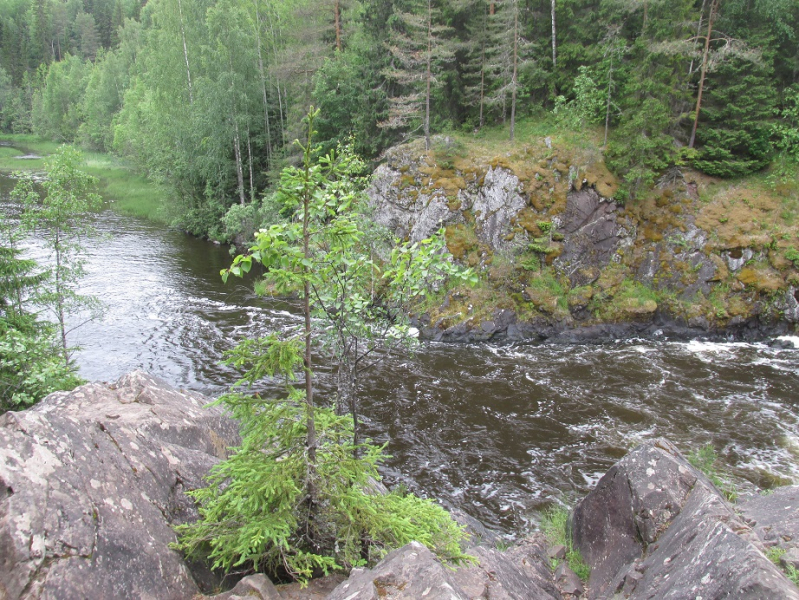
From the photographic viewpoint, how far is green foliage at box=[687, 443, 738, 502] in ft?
39.1

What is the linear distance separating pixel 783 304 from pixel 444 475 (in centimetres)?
1754

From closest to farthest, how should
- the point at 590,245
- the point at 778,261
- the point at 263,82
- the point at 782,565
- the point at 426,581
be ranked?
1. the point at 426,581
2. the point at 782,565
3. the point at 778,261
4. the point at 590,245
5. the point at 263,82

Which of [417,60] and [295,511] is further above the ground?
[417,60]

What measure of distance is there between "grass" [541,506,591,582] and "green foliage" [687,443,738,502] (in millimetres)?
3862

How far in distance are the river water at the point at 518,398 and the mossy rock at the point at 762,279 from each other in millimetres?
2385

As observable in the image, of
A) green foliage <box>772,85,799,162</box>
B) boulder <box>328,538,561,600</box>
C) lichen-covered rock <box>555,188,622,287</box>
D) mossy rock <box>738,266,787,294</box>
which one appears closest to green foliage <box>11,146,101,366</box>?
boulder <box>328,538,561,600</box>

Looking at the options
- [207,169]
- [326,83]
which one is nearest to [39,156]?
[207,169]

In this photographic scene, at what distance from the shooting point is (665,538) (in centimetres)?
739

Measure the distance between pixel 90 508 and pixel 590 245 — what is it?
891 inches

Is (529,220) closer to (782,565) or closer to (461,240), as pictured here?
(461,240)

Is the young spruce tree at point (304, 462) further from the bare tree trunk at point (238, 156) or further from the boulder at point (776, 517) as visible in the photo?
the bare tree trunk at point (238, 156)

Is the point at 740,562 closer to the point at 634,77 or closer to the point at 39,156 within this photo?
the point at 634,77

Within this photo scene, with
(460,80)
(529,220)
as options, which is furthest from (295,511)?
(460,80)

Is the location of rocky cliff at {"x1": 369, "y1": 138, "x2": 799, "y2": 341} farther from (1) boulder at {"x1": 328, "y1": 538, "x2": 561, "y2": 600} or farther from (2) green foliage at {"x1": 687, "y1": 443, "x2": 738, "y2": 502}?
(1) boulder at {"x1": 328, "y1": 538, "x2": 561, "y2": 600}
